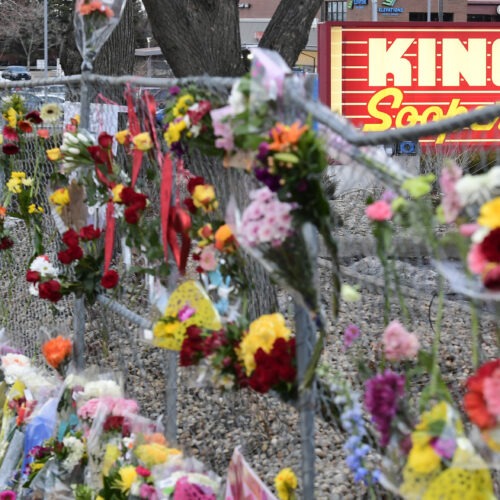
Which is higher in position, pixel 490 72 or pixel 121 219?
pixel 490 72

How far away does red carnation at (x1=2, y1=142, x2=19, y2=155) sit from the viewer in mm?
5020

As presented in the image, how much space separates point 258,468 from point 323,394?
1.69 m

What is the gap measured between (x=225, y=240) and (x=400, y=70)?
11.2 meters

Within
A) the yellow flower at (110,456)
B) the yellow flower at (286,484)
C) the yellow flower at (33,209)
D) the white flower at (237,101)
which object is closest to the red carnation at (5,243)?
the yellow flower at (33,209)

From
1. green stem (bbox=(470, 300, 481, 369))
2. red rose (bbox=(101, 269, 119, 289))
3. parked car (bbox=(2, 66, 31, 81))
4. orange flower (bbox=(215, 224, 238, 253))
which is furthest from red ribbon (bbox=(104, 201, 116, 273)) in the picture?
parked car (bbox=(2, 66, 31, 81))

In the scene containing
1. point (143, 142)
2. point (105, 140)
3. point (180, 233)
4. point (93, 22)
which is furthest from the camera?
point (93, 22)

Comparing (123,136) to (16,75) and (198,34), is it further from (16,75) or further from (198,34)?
(16,75)

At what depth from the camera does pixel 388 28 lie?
1338cm

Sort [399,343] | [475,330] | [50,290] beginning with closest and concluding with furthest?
[475,330] < [399,343] < [50,290]

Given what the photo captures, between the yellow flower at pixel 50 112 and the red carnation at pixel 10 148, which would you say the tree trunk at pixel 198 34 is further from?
the yellow flower at pixel 50 112

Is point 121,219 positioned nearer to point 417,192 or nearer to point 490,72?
point 417,192

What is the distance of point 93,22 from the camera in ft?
13.9

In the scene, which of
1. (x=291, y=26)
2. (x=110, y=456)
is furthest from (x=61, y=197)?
(x=291, y=26)

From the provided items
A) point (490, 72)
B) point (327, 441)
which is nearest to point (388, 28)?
point (490, 72)
